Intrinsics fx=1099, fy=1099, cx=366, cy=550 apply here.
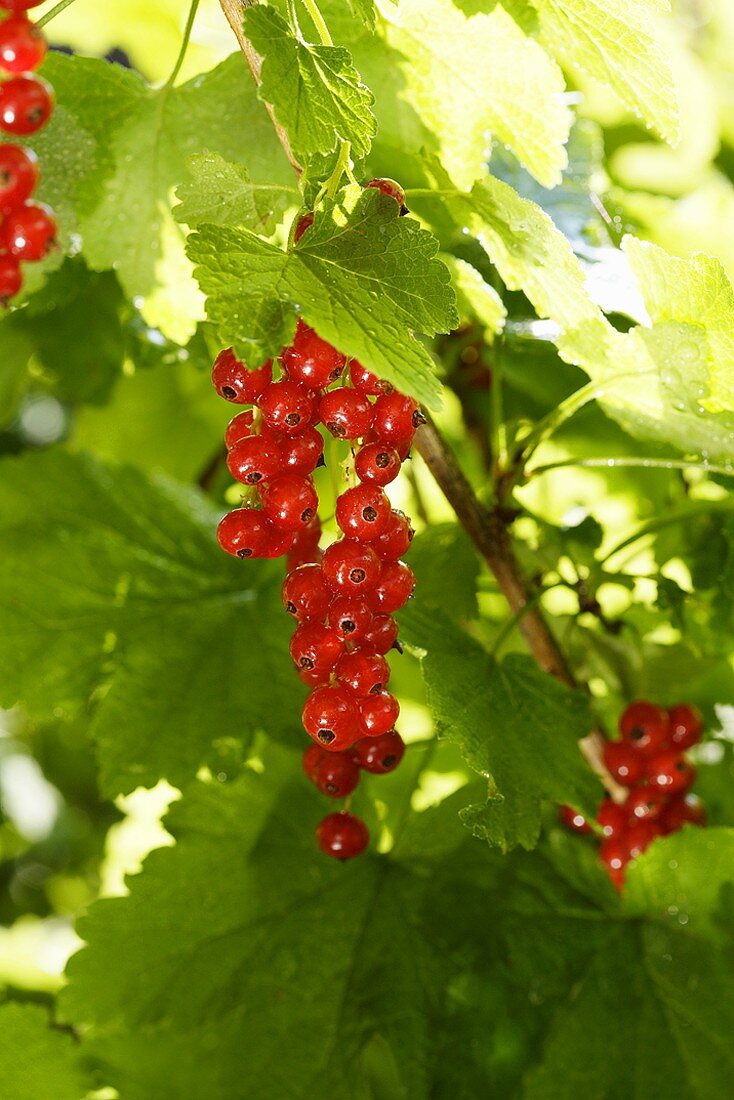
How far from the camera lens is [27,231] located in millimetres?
618

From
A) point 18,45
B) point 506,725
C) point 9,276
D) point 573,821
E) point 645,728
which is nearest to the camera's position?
point 18,45

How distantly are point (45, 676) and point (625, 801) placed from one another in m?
0.57

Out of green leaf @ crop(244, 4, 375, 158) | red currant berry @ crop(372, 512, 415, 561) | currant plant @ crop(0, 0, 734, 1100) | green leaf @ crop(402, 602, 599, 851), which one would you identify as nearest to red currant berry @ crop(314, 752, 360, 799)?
currant plant @ crop(0, 0, 734, 1100)

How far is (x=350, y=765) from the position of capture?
812 millimetres

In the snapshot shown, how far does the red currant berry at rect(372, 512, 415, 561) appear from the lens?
2.14 ft

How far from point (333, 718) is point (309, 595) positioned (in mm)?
76

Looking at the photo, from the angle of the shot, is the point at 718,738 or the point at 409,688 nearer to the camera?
the point at 718,738

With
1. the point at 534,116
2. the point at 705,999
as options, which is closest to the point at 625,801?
the point at 705,999

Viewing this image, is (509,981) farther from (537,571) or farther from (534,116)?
(534,116)

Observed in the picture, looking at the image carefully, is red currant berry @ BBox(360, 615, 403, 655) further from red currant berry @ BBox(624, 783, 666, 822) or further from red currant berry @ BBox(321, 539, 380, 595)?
red currant berry @ BBox(624, 783, 666, 822)

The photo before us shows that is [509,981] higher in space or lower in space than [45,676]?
lower

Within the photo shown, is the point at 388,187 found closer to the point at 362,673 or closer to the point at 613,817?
the point at 362,673

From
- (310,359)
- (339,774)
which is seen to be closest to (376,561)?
(310,359)

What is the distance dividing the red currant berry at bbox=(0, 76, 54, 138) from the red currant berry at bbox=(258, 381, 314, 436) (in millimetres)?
183
